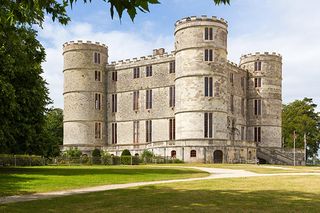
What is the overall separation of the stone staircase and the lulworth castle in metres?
0.13

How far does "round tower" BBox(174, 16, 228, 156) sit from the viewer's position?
173 feet

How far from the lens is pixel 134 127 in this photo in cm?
6225

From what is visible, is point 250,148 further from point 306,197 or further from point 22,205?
point 22,205

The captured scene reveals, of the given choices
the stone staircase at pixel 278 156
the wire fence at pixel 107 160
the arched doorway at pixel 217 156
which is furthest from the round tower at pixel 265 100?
the wire fence at pixel 107 160

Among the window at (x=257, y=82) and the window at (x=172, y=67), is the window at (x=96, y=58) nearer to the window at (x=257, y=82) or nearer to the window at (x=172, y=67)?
the window at (x=172, y=67)

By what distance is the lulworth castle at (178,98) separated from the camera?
53125 millimetres

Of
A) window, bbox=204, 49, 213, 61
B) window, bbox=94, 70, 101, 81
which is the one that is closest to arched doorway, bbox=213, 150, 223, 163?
window, bbox=204, 49, 213, 61

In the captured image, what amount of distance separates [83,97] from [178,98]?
14.8 meters

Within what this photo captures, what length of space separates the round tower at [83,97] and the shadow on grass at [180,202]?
154 ft

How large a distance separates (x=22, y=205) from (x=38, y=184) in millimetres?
6458

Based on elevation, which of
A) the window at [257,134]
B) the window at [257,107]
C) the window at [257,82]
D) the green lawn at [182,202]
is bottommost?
the green lawn at [182,202]

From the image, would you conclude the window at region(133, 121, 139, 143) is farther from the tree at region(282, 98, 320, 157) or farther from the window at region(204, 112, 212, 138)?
the tree at region(282, 98, 320, 157)

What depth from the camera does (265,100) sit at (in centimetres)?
6344

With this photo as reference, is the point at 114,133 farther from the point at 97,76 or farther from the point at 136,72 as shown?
the point at 136,72
